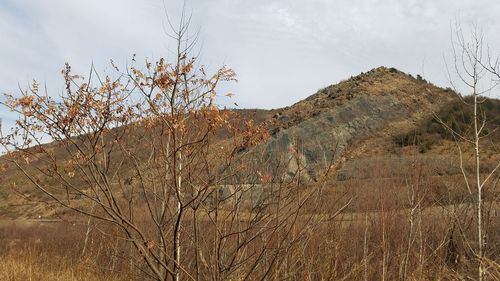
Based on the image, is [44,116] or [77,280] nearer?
[44,116]

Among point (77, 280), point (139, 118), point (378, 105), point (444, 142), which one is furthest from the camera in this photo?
point (378, 105)

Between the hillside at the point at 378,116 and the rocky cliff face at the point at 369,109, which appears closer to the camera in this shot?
the hillside at the point at 378,116

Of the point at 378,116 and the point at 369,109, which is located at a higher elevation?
the point at 369,109

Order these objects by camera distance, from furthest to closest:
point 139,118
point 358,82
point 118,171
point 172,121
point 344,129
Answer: point 358,82, point 344,129, point 118,171, point 139,118, point 172,121

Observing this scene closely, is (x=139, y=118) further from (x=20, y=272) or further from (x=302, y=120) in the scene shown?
(x=302, y=120)

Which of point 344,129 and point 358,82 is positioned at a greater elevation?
point 358,82

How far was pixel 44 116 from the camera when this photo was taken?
3.10m

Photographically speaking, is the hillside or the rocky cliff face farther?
the rocky cliff face

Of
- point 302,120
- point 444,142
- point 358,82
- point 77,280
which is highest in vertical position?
point 358,82

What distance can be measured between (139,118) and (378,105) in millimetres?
33194

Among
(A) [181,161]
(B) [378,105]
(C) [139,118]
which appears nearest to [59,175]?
(C) [139,118]

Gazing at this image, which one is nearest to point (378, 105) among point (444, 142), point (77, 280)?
point (444, 142)

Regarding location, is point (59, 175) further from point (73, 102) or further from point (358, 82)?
point (358, 82)

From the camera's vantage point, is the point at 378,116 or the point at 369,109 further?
the point at 369,109
